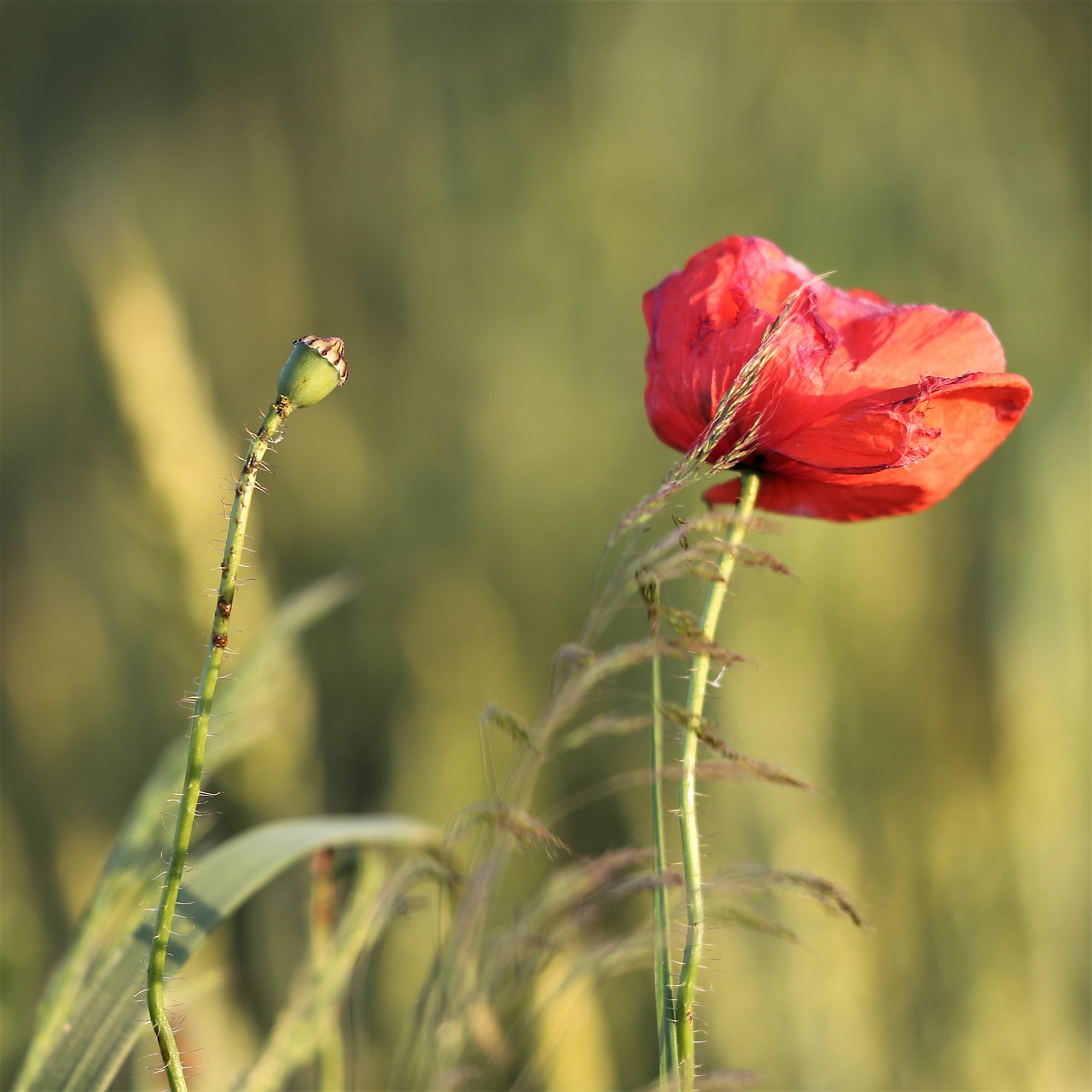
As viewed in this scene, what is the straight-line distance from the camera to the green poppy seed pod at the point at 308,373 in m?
0.24

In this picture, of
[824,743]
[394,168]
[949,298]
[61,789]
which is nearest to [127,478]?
[61,789]

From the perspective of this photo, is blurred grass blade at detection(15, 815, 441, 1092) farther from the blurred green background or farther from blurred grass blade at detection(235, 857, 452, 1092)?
the blurred green background

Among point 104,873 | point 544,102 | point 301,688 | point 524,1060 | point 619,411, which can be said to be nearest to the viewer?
point 104,873

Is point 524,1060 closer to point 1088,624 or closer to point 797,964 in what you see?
point 797,964

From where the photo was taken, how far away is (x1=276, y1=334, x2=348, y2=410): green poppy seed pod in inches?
9.4

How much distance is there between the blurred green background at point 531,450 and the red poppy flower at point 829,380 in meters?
0.43

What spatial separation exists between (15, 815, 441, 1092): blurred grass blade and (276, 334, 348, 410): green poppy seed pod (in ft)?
0.52

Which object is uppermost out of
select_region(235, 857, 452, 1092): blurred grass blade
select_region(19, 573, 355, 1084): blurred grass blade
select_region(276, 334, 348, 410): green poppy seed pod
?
select_region(276, 334, 348, 410): green poppy seed pod

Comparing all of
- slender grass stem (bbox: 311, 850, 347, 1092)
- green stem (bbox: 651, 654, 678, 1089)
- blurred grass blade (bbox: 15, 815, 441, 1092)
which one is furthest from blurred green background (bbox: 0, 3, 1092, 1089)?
green stem (bbox: 651, 654, 678, 1089)

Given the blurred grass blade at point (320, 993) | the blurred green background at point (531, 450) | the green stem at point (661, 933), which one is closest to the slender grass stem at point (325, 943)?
the blurred grass blade at point (320, 993)

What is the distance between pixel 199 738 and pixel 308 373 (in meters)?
0.08

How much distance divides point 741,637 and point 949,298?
0.43m

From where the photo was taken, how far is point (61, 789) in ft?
3.59

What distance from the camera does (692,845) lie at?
0.24 meters
